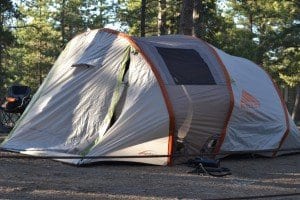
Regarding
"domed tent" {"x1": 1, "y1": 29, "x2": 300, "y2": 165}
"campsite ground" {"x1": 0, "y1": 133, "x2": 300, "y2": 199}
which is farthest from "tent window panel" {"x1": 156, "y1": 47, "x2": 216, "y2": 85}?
"campsite ground" {"x1": 0, "y1": 133, "x2": 300, "y2": 199}

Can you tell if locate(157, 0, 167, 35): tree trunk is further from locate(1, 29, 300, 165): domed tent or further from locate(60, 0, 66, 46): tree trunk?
locate(60, 0, 66, 46): tree trunk

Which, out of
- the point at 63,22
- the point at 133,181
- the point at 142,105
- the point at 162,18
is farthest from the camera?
the point at 63,22

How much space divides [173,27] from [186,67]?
20.5m

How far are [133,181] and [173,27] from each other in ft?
76.2

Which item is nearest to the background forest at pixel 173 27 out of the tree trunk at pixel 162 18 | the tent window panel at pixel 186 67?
the tree trunk at pixel 162 18

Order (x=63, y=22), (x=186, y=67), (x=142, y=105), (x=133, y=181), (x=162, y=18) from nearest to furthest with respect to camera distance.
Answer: (x=133, y=181)
(x=142, y=105)
(x=186, y=67)
(x=162, y=18)
(x=63, y=22)

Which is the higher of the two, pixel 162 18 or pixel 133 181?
pixel 162 18

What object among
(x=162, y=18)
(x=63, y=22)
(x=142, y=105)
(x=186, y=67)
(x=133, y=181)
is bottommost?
(x=133, y=181)

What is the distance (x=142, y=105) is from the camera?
983 cm

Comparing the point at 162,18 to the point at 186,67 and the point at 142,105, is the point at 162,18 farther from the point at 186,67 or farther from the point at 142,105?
the point at 142,105

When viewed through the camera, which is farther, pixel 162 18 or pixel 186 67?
pixel 162 18

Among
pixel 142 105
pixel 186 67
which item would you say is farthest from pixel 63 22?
pixel 142 105

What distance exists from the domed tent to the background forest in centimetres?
541

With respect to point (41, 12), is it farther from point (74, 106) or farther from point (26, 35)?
point (74, 106)
